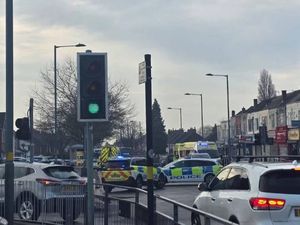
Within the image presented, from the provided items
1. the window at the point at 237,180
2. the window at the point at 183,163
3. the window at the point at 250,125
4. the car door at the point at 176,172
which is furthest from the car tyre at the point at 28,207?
the window at the point at 250,125

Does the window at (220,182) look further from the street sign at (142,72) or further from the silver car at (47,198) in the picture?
the silver car at (47,198)

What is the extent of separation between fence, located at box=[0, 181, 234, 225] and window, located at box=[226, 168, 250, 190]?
3.43ft

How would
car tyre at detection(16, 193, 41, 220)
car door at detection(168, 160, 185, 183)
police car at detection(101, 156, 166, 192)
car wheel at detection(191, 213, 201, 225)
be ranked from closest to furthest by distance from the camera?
car wheel at detection(191, 213, 201, 225) → car tyre at detection(16, 193, 41, 220) → police car at detection(101, 156, 166, 192) → car door at detection(168, 160, 185, 183)

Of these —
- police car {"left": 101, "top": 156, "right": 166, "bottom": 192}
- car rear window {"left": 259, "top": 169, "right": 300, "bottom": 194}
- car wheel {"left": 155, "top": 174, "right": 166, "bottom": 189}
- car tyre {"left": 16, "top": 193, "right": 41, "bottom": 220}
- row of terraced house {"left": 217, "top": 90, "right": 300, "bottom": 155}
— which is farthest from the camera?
row of terraced house {"left": 217, "top": 90, "right": 300, "bottom": 155}

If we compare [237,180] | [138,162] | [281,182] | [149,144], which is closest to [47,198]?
[237,180]

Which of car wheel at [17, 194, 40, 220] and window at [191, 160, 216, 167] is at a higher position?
window at [191, 160, 216, 167]

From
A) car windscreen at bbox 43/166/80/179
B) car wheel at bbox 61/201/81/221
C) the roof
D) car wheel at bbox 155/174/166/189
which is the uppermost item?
the roof

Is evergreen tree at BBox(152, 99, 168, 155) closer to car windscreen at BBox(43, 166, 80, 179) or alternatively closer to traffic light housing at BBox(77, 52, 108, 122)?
car windscreen at BBox(43, 166, 80, 179)

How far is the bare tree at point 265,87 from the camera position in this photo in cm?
10538

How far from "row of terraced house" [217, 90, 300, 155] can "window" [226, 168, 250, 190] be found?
23.6 metres

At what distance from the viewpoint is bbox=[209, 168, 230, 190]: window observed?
10.9 m

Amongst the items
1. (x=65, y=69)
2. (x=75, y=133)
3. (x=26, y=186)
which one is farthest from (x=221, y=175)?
(x=65, y=69)

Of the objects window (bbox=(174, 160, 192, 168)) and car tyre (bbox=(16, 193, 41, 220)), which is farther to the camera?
window (bbox=(174, 160, 192, 168))

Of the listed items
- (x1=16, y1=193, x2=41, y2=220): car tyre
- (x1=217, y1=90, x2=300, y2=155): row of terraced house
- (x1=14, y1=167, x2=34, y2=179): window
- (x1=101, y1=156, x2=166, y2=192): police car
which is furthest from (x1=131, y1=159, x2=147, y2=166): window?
(x1=16, y1=193, x2=41, y2=220): car tyre
